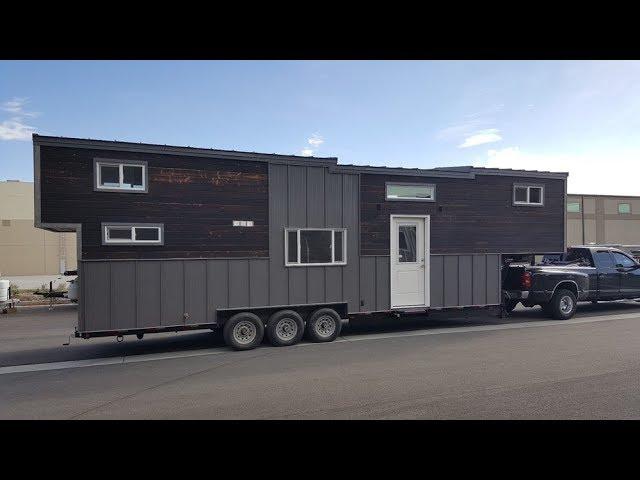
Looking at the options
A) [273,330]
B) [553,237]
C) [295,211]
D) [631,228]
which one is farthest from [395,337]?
[631,228]

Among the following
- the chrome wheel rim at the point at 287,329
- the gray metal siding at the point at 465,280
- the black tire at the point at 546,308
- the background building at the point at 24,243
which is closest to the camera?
the chrome wheel rim at the point at 287,329

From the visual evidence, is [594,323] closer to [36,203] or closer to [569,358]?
[569,358]

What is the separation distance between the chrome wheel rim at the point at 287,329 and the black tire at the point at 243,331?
36 cm

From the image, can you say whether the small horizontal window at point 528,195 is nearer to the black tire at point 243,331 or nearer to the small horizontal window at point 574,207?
the black tire at point 243,331

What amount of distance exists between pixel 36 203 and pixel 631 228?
46951mm

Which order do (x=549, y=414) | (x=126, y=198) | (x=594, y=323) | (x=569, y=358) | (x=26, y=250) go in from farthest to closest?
1. (x=26, y=250)
2. (x=594, y=323)
3. (x=126, y=198)
4. (x=569, y=358)
5. (x=549, y=414)

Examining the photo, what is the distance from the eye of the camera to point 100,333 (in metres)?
8.29

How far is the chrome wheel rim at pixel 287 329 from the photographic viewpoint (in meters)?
9.45

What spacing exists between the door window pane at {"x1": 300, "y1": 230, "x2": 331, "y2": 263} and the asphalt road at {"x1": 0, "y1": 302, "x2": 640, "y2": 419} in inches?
67.2

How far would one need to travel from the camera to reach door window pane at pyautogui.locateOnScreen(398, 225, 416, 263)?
1080 centimetres

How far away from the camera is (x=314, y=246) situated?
32.7 ft

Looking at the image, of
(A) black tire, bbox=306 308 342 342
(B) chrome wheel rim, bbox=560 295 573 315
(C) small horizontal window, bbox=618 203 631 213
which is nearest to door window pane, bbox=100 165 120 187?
(A) black tire, bbox=306 308 342 342

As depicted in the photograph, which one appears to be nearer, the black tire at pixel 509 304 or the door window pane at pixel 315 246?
the door window pane at pixel 315 246

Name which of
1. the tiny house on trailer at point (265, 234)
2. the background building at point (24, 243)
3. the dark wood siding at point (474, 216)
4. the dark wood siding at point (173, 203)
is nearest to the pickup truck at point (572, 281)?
the dark wood siding at point (474, 216)
